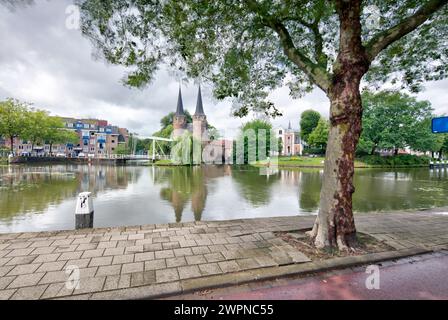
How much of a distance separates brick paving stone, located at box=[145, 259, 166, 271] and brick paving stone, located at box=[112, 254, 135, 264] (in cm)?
27

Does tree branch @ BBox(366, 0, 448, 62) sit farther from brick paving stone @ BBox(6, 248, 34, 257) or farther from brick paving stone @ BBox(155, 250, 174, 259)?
brick paving stone @ BBox(6, 248, 34, 257)

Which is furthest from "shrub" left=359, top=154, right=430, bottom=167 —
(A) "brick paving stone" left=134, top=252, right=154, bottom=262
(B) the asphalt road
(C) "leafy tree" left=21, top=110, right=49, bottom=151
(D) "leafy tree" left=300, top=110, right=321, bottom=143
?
(C) "leafy tree" left=21, top=110, right=49, bottom=151

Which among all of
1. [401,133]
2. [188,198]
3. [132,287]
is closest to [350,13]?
[132,287]

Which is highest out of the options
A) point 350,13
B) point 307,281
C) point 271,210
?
point 350,13

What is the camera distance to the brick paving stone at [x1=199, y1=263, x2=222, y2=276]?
2.80m

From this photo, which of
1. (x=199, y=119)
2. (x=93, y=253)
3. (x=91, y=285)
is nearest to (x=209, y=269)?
(x=91, y=285)

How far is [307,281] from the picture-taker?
2.70m

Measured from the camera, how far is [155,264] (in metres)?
3.01

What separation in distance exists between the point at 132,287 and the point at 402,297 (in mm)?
2972

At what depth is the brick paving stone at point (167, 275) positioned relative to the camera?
2639 mm

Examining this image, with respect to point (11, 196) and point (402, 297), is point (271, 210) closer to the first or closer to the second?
point (402, 297)

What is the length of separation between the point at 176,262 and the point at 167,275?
36 centimetres

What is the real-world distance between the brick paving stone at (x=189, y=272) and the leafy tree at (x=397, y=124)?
127 ft
